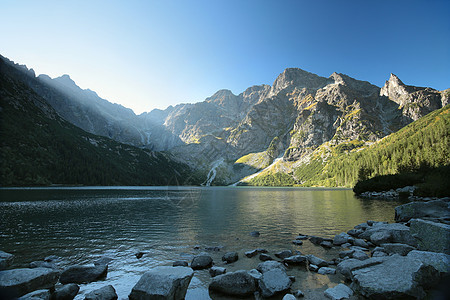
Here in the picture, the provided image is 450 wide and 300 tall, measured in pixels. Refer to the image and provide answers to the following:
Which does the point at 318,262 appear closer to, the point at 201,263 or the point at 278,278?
the point at 278,278

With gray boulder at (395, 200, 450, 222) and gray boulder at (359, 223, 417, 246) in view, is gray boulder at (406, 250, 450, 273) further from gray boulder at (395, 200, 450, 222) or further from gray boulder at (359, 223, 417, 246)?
gray boulder at (395, 200, 450, 222)

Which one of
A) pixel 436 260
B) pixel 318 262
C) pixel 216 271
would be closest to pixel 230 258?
pixel 216 271

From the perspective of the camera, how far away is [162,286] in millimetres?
10266

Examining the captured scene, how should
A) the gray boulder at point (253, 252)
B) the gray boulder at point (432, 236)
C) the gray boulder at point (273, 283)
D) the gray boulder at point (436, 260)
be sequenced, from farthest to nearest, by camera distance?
1. the gray boulder at point (253, 252)
2. the gray boulder at point (432, 236)
3. the gray boulder at point (273, 283)
4. the gray boulder at point (436, 260)

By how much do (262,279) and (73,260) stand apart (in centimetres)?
1687

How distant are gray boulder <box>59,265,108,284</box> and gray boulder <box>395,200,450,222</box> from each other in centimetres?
3815

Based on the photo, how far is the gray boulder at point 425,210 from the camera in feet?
88.6

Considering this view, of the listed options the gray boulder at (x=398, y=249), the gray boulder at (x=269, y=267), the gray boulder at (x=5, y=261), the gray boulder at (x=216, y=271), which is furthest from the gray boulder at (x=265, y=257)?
the gray boulder at (x=5, y=261)

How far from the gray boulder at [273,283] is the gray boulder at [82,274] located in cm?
1118

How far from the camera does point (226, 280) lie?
39.1ft

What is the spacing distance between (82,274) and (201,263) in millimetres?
8201

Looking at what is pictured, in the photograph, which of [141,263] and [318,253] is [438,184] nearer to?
[318,253]

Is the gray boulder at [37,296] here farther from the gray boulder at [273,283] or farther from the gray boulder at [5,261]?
the gray boulder at [273,283]

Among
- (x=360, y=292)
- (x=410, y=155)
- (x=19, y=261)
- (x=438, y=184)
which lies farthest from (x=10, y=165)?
(x=410, y=155)
